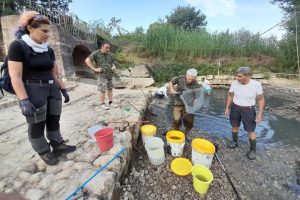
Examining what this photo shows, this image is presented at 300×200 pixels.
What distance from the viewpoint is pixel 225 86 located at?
42.4 feet

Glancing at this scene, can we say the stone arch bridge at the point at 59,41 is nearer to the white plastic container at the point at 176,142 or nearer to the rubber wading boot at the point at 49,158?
the white plastic container at the point at 176,142

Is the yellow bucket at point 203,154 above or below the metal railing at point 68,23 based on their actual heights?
below

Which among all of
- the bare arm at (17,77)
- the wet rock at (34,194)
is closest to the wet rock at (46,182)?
the wet rock at (34,194)

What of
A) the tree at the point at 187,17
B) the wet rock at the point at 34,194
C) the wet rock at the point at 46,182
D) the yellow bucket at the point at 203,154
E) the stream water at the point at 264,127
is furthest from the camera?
the tree at the point at 187,17

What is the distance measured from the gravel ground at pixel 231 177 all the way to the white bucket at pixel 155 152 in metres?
0.10

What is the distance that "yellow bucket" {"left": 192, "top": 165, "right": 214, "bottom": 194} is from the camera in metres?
2.81

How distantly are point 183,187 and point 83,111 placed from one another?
313 cm

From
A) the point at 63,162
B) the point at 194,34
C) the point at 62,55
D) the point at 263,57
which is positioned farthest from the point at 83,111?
the point at 263,57

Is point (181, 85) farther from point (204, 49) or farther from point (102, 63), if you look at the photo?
point (204, 49)

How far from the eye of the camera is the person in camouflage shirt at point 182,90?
3969mm

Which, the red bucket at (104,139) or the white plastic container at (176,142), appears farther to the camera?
the white plastic container at (176,142)

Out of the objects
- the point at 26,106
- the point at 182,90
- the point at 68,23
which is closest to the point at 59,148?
the point at 26,106

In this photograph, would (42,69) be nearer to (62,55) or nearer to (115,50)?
(62,55)

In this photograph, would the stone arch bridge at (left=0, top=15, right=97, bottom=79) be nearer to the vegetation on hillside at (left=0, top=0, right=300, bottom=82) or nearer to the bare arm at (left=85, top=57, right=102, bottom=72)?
the vegetation on hillside at (left=0, top=0, right=300, bottom=82)
